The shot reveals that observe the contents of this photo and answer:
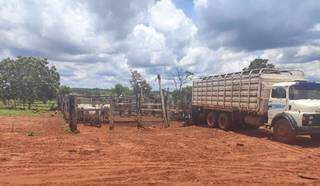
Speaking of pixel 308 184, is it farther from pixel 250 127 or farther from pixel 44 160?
pixel 250 127

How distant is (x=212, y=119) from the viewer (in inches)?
889

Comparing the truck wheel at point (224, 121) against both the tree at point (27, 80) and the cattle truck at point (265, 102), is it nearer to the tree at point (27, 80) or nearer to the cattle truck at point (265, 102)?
the cattle truck at point (265, 102)

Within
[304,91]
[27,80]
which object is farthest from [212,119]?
[27,80]

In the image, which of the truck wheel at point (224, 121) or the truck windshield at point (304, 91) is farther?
the truck wheel at point (224, 121)

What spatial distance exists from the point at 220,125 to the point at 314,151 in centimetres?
817

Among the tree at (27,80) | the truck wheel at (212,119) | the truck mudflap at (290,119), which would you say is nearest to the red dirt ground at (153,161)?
the truck mudflap at (290,119)

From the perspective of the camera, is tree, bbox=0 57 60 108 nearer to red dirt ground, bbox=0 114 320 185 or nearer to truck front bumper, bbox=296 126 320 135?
red dirt ground, bbox=0 114 320 185

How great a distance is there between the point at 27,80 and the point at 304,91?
130ft

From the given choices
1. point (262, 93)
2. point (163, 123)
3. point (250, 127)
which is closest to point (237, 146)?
point (262, 93)

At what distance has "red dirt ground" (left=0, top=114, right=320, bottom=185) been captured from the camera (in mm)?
8961

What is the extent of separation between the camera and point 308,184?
28.8ft

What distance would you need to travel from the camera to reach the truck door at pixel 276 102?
630 inches

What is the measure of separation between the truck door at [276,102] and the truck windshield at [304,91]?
12.3 inches

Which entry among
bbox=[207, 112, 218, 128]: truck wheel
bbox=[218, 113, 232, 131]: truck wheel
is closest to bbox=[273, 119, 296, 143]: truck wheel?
bbox=[218, 113, 232, 131]: truck wheel
